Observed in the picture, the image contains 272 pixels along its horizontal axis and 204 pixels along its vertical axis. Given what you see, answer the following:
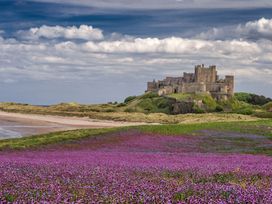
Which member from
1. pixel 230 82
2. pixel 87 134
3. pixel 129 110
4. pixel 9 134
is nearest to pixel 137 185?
pixel 87 134

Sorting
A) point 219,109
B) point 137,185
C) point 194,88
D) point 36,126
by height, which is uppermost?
point 194,88

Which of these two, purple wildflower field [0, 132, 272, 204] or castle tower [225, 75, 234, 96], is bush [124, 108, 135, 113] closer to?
castle tower [225, 75, 234, 96]

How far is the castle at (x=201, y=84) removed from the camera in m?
122

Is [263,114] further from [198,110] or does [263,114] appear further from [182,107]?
[182,107]

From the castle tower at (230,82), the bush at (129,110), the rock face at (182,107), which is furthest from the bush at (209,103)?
the castle tower at (230,82)

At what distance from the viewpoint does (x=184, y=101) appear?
106062mm

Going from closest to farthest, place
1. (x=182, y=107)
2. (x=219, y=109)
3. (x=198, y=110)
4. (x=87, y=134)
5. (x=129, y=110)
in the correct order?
1. (x=87, y=134)
2. (x=198, y=110)
3. (x=182, y=107)
4. (x=219, y=109)
5. (x=129, y=110)

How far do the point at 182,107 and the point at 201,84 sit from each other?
20.1 meters

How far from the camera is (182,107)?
104625 mm

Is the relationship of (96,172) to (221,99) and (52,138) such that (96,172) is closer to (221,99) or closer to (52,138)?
(52,138)

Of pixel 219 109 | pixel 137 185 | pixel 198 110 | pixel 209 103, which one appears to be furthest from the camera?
pixel 209 103

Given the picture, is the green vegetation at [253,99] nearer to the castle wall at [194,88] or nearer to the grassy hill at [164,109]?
the grassy hill at [164,109]

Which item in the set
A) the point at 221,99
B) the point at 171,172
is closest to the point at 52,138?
the point at 171,172

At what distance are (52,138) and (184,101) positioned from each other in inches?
2818
